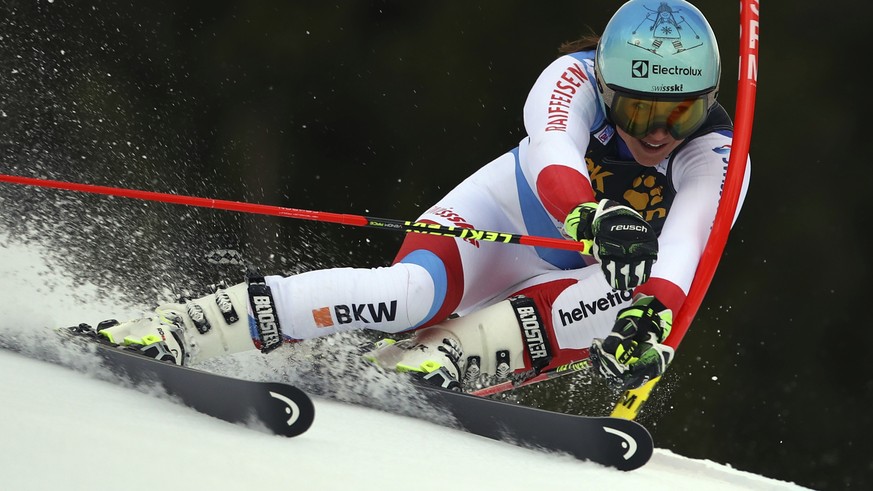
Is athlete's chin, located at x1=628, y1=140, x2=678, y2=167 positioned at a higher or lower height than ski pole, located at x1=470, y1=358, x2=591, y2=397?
higher

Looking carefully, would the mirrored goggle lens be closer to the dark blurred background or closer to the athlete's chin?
the athlete's chin

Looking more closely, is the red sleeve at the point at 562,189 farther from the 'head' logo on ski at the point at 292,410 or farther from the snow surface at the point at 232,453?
the 'head' logo on ski at the point at 292,410

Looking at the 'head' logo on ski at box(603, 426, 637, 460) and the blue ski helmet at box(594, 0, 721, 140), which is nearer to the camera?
the 'head' logo on ski at box(603, 426, 637, 460)

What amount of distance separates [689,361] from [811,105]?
1242mm

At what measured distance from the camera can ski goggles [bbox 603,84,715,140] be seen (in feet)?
8.62

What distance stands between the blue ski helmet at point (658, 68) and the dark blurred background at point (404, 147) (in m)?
1.82

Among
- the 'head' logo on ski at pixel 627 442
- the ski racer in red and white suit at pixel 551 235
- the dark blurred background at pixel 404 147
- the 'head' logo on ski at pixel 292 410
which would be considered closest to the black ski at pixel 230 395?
the 'head' logo on ski at pixel 292 410

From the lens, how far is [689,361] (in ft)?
15.9

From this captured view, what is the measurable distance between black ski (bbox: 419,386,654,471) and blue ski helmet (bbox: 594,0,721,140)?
801 mm

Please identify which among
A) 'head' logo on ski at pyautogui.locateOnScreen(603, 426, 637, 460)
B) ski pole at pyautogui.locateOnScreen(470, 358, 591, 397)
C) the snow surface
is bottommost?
'head' logo on ski at pyautogui.locateOnScreen(603, 426, 637, 460)

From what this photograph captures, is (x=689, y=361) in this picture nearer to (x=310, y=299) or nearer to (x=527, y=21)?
(x=527, y=21)

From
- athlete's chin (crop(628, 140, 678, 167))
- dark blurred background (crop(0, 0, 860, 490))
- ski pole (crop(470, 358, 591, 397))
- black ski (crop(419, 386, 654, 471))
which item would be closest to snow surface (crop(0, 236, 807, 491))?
black ski (crop(419, 386, 654, 471))

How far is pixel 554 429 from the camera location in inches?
91.1

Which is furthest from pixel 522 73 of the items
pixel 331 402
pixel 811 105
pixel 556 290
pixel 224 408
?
pixel 224 408
